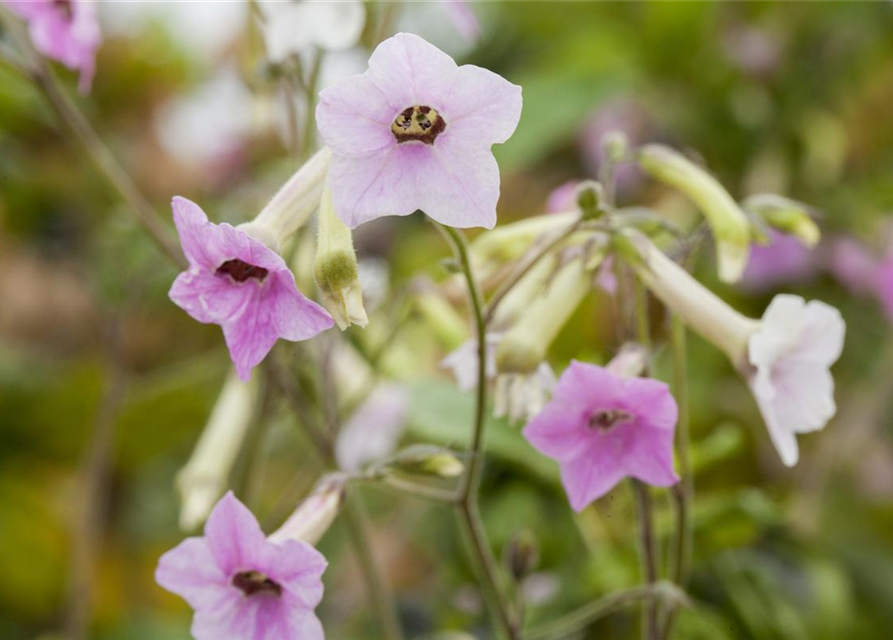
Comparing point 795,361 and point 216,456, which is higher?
point 216,456

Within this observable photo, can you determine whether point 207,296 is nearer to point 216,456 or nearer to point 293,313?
point 293,313

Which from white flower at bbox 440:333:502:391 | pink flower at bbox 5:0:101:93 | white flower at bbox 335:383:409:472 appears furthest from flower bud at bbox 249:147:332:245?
white flower at bbox 335:383:409:472

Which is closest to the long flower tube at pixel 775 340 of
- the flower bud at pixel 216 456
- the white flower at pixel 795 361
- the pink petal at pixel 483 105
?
the white flower at pixel 795 361

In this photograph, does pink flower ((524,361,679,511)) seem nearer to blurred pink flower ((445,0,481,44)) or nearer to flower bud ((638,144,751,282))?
flower bud ((638,144,751,282))

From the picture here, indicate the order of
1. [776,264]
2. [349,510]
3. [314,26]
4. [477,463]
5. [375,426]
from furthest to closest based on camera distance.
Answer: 1. [776,264]
2. [375,426]
3. [349,510]
4. [314,26]
5. [477,463]

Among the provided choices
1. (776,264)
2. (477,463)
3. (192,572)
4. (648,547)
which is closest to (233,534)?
(192,572)

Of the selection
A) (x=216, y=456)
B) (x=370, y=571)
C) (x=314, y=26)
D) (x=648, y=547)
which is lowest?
(x=648, y=547)
